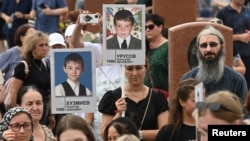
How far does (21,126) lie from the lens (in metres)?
9.55

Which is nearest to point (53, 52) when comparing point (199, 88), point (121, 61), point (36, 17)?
point (121, 61)

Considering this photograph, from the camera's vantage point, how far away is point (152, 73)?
12.3 metres

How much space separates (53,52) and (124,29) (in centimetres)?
89

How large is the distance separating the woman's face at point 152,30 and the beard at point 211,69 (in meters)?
2.16

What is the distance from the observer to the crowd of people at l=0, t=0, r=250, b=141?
27.0 feet

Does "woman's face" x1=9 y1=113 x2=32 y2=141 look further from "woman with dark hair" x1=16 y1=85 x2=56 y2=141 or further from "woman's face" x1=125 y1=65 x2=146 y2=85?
"woman's face" x1=125 y1=65 x2=146 y2=85

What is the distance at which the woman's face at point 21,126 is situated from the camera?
9500 millimetres

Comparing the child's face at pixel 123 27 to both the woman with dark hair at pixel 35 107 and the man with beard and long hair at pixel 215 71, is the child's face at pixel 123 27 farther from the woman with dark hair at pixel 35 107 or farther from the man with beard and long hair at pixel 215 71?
the woman with dark hair at pixel 35 107

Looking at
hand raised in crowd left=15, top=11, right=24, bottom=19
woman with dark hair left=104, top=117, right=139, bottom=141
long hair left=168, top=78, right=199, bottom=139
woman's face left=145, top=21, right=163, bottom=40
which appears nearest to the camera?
woman with dark hair left=104, top=117, right=139, bottom=141

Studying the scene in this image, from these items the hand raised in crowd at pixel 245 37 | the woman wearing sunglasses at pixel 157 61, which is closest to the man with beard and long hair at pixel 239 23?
the hand raised in crowd at pixel 245 37

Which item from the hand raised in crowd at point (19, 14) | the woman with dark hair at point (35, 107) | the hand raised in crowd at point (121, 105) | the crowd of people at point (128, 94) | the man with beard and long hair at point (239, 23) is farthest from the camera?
the hand raised in crowd at point (19, 14)

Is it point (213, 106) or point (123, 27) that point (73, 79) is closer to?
point (123, 27)

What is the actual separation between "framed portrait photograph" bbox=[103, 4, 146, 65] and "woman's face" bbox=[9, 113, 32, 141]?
1.42 m

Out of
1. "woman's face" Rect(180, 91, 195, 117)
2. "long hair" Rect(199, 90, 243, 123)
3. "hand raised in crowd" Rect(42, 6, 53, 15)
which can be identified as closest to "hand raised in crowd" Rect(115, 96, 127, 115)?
"woman's face" Rect(180, 91, 195, 117)
